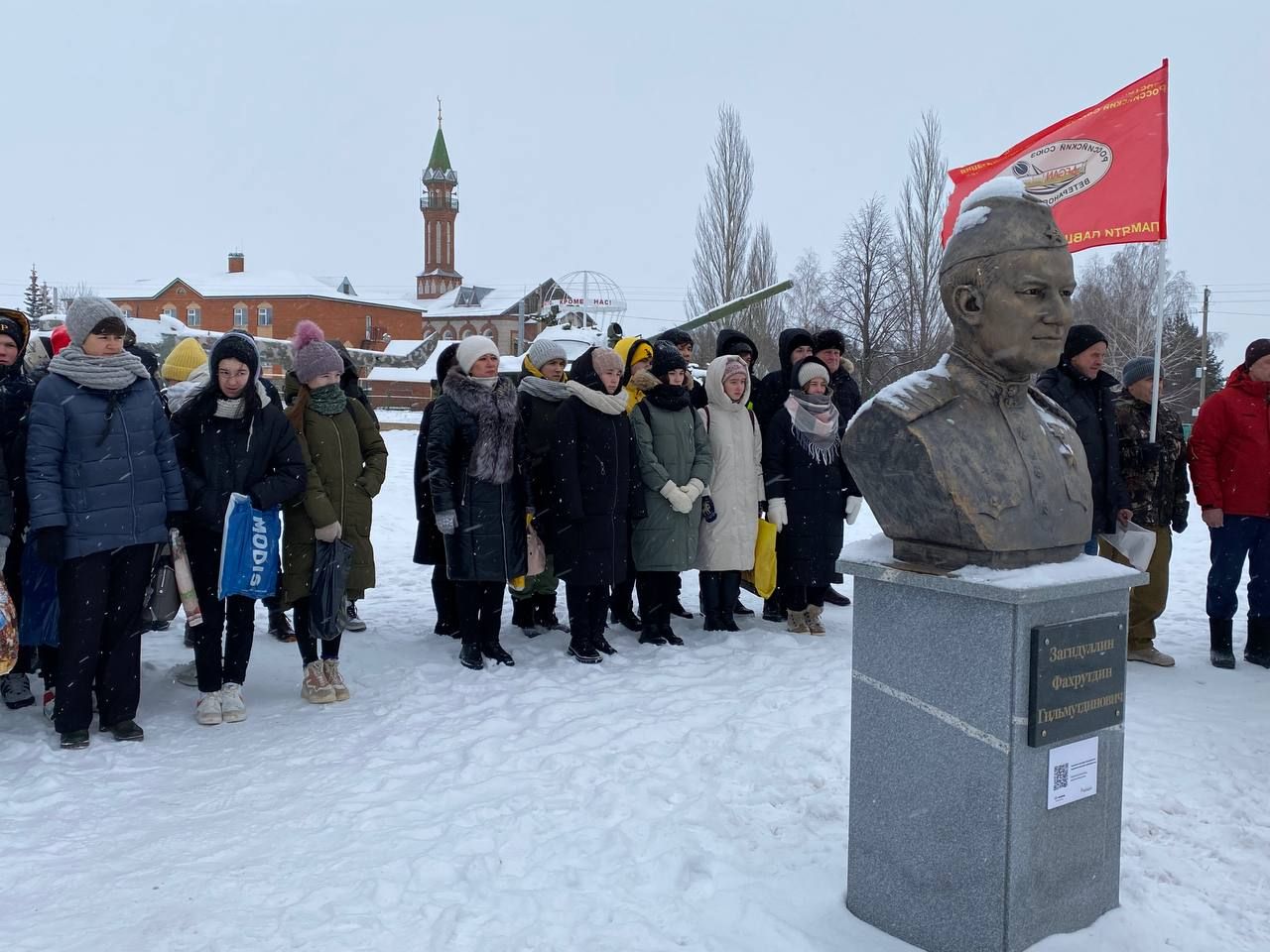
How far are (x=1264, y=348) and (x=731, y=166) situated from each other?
25.4m

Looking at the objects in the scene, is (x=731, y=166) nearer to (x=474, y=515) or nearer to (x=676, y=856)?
(x=474, y=515)

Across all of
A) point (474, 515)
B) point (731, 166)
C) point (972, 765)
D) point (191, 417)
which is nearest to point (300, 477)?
point (191, 417)

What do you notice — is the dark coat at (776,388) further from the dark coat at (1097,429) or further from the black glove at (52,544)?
the black glove at (52,544)

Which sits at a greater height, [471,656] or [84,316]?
[84,316]

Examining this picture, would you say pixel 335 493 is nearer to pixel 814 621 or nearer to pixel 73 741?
pixel 73 741

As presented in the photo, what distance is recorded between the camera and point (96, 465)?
4438 mm

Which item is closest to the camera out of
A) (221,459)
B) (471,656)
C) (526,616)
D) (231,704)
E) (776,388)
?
(221,459)

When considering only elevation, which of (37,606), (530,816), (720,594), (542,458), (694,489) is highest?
(542,458)

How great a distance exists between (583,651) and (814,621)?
1720mm

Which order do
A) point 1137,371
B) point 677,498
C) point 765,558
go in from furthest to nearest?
1. point 765,558
2. point 677,498
3. point 1137,371

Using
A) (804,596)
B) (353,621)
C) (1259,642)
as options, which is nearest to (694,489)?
(804,596)

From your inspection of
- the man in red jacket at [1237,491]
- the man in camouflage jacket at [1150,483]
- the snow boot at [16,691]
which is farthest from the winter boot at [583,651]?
the man in red jacket at [1237,491]

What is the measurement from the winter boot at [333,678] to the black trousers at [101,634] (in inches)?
37.3

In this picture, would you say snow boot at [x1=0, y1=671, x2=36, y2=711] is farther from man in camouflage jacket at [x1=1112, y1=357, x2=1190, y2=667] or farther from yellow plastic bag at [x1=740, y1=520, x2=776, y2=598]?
man in camouflage jacket at [x1=1112, y1=357, x2=1190, y2=667]
